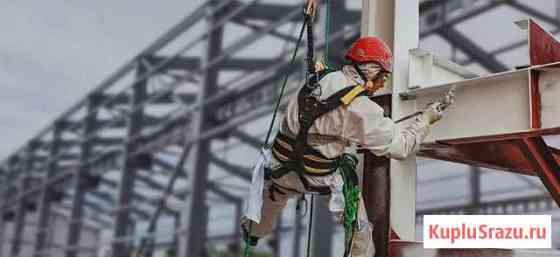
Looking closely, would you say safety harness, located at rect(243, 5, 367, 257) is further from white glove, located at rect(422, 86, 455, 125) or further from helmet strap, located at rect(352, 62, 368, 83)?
white glove, located at rect(422, 86, 455, 125)

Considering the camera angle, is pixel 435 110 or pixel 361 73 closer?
pixel 361 73

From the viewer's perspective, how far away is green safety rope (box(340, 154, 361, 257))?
4070 millimetres

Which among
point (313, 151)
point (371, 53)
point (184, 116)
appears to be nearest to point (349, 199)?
point (313, 151)

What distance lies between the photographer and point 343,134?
13.0ft

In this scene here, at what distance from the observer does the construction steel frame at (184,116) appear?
43.4 ft

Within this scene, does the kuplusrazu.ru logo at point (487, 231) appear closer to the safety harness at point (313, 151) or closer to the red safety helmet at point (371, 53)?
the safety harness at point (313, 151)

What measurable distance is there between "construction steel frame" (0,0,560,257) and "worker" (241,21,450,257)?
290 inches

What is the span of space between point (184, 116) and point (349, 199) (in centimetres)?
1397

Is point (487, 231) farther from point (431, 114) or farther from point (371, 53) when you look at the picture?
point (371, 53)

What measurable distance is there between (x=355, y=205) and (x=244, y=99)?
1157 cm

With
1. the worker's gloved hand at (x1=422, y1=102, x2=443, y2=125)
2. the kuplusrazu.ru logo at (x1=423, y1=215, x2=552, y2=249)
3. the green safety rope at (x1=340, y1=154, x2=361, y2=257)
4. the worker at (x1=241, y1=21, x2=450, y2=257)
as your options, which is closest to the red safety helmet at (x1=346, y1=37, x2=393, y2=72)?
the worker at (x1=241, y1=21, x2=450, y2=257)

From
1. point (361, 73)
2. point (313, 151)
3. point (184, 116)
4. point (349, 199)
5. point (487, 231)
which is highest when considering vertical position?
point (184, 116)

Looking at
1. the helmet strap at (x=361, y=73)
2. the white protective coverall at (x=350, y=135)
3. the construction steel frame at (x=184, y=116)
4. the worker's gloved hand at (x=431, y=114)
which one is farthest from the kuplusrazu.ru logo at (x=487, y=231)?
the construction steel frame at (x=184, y=116)

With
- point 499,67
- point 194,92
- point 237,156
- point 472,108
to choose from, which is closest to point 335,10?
point 499,67
